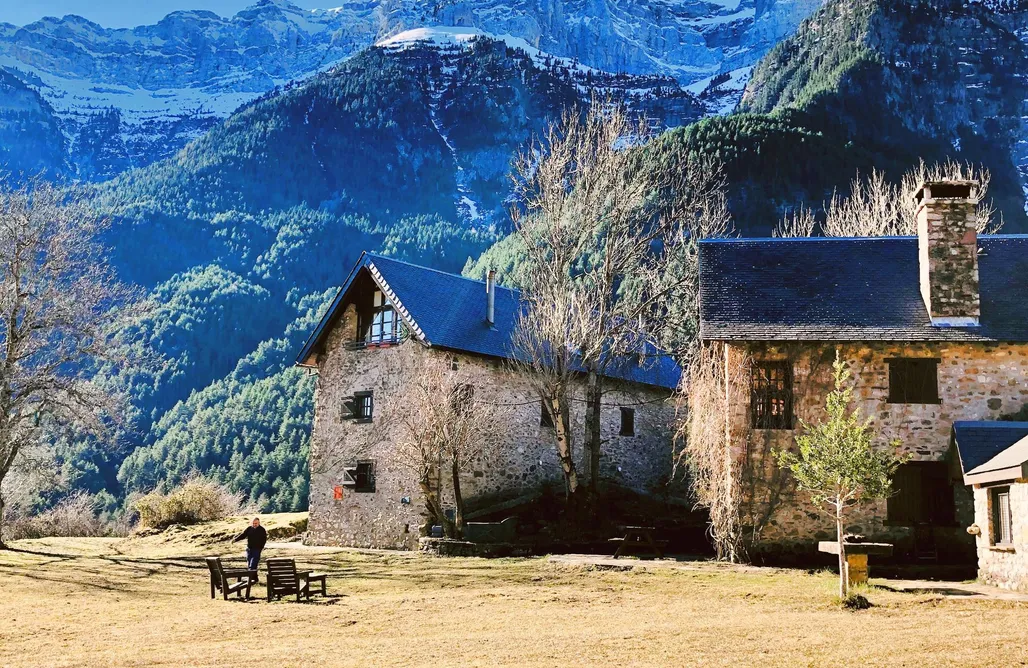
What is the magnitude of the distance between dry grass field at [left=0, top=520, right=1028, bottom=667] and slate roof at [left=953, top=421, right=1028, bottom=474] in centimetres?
417

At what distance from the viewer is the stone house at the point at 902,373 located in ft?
69.3

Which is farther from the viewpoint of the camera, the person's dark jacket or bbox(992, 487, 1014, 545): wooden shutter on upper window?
the person's dark jacket

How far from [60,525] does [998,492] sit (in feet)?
125


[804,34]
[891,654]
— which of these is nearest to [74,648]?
[891,654]

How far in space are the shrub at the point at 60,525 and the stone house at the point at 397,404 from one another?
15.7 meters

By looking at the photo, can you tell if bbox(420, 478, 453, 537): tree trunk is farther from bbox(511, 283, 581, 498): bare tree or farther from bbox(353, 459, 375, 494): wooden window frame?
bbox(511, 283, 581, 498): bare tree

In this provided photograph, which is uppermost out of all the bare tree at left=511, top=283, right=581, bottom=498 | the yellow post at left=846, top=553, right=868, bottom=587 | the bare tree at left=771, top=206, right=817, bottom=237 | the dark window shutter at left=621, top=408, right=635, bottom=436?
the bare tree at left=771, top=206, right=817, bottom=237

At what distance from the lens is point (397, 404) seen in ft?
97.0

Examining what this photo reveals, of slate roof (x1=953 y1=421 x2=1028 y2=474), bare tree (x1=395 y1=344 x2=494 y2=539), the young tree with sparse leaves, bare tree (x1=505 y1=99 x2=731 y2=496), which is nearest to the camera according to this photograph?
the young tree with sparse leaves

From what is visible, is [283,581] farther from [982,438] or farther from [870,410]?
[982,438]

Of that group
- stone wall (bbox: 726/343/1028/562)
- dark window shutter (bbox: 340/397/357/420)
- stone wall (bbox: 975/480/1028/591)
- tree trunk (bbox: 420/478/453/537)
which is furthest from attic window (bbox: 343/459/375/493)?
stone wall (bbox: 975/480/1028/591)

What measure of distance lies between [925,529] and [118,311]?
80.1 feet

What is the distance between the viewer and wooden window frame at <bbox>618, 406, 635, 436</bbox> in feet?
111

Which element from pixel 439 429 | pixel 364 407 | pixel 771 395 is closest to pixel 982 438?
pixel 771 395
